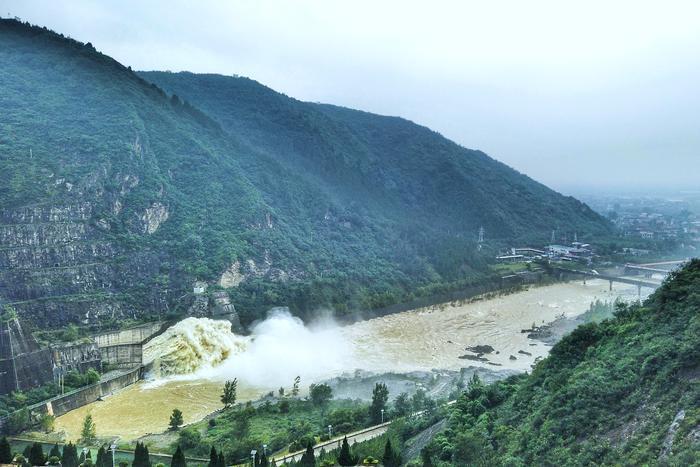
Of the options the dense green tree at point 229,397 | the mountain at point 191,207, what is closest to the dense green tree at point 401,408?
the dense green tree at point 229,397

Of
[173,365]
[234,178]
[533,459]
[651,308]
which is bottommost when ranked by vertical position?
[173,365]

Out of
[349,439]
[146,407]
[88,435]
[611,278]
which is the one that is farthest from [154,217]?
[611,278]

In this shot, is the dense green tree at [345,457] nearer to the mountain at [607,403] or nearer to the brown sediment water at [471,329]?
the mountain at [607,403]

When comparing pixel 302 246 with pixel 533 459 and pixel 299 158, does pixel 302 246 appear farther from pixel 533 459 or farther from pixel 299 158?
pixel 533 459

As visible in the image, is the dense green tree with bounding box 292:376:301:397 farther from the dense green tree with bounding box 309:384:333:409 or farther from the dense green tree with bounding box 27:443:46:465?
the dense green tree with bounding box 27:443:46:465

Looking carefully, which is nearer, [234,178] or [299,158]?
[234,178]

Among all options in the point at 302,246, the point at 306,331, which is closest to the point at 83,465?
the point at 306,331

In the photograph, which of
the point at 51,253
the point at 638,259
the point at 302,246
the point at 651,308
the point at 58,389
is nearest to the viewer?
the point at 651,308
